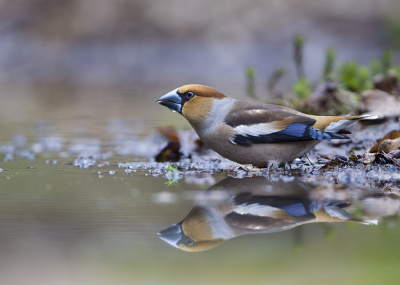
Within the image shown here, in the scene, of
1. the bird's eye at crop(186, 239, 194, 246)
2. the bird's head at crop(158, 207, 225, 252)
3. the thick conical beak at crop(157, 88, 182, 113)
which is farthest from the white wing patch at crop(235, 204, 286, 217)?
the thick conical beak at crop(157, 88, 182, 113)

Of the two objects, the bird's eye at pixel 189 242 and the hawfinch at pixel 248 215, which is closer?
the bird's eye at pixel 189 242

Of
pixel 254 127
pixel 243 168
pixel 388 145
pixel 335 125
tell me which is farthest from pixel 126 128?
pixel 388 145

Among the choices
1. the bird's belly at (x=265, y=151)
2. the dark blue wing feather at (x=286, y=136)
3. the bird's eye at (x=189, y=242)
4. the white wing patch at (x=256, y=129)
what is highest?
the white wing patch at (x=256, y=129)

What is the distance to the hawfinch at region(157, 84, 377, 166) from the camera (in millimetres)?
4348

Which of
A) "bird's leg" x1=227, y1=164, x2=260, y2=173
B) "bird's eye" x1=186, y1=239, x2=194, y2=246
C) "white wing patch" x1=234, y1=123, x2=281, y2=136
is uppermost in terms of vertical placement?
"white wing patch" x1=234, y1=123, x2=281, y2=136

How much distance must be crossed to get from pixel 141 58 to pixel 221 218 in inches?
833

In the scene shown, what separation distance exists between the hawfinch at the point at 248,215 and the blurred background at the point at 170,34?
16310mm

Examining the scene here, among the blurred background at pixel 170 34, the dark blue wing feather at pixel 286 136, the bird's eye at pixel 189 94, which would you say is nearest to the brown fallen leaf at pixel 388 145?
the dark blue wing feather at pixel 286 136

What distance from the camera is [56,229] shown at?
8.39 feet

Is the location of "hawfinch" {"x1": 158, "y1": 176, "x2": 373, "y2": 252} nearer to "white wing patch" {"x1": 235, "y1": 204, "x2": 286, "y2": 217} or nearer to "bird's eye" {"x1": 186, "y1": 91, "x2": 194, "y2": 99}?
"white wing patch" {"x1": 235, "y1": 204, "x2": 286, "y2": 217}

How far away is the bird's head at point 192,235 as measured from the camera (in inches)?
90.1

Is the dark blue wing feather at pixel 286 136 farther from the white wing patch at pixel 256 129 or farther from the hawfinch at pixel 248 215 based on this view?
the hawfinch at pixel 248 215

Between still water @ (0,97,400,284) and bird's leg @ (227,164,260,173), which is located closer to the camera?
still water @ (0,97,400,284)

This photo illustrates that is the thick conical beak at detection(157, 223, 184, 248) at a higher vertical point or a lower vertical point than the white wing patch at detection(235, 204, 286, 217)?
higher
